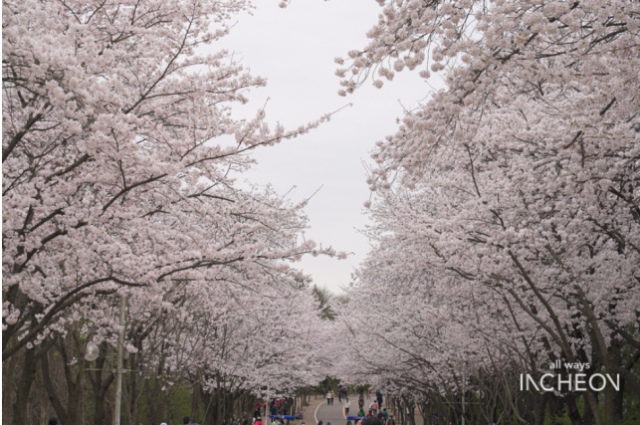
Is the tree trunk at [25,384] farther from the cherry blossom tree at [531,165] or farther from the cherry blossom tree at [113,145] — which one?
the cherry blossom tree at [531,165]

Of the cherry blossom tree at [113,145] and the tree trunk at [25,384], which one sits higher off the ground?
the cherry blossom tree at [113,145]

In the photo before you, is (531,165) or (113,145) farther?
(531,165)

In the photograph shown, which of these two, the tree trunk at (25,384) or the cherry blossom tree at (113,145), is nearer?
the cherry blossom tree at (113,145)

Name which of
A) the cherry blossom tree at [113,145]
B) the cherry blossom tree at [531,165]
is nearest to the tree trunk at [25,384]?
the cherry blossom tree at [113,145]

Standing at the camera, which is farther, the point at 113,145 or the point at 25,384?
the point at 25,384

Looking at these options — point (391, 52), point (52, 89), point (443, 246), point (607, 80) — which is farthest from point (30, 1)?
point (443, 246)

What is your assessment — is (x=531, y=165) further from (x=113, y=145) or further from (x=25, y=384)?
(x=25, y=384)

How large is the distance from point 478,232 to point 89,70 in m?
7.34

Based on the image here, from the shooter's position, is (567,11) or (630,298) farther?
(630,298)

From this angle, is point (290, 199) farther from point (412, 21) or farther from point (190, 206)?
point (412, 21)

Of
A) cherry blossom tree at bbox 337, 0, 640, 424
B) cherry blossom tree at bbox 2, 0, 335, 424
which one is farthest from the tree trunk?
cherry blossom tree at bbox 337, 0, 640, 424

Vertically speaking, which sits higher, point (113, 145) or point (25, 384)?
point (113, 145)

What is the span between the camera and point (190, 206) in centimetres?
805

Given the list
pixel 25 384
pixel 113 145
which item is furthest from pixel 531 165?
pixel 25 384
